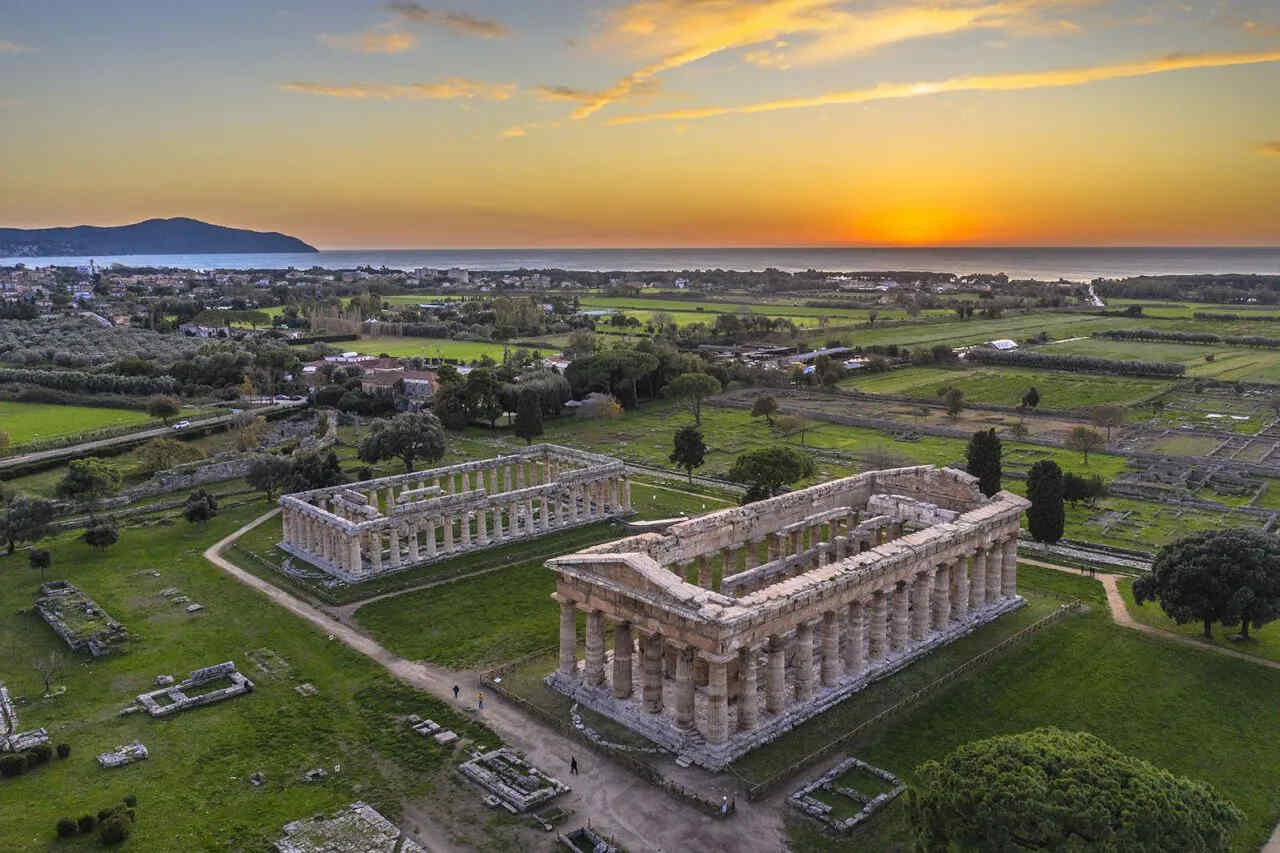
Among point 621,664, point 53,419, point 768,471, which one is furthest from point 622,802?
point 53,419

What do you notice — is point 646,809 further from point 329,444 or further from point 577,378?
point 577,378

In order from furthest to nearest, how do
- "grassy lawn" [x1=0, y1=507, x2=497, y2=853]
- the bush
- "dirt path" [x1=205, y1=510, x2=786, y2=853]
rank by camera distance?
the bush
"grassy lawn" [x1=0, y1=507, x2=497, y2=853]
"dirt path" [x1=205, y1=510, x2=786, y2=853]

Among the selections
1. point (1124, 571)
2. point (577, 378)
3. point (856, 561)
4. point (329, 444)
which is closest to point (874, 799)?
point (856, 561)

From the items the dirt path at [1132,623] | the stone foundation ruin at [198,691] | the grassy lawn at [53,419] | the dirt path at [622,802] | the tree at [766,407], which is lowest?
the dirt path at [622,802]

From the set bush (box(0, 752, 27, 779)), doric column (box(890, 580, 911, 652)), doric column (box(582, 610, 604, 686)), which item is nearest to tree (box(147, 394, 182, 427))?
bush (box(0, 752, 27, 779))

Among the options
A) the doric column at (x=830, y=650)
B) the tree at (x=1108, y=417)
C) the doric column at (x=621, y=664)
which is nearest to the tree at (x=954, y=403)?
the tree at (x=1108, y=417)

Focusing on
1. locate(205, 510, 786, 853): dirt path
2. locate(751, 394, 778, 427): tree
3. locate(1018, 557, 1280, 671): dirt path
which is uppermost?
locate(751, 394, 778, 427): tree

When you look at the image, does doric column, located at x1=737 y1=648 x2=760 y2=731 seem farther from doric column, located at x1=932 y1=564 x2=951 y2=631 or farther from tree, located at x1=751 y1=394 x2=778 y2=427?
tree, located at x1=751 y1=394 x2=778 y2=427

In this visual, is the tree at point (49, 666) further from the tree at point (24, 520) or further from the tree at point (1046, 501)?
the tree at point (1046, 501)
